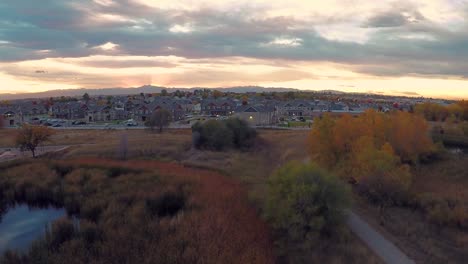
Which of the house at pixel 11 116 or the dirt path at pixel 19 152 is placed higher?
the house at pixel 11 116

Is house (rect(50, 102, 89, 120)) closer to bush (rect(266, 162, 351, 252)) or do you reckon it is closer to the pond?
the pond

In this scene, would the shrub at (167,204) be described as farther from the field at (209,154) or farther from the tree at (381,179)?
the tree at (381,179)

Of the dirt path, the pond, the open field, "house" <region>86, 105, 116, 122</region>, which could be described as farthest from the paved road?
"house" <region>86, 105, 116, 122</region>

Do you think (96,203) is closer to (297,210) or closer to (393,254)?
(297,210)

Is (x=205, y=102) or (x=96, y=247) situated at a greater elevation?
(x=205, y=102)

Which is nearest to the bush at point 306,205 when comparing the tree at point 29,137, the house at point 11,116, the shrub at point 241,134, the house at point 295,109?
the shrub at point 241,134

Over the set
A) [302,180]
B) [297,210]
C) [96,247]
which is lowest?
[96,247]

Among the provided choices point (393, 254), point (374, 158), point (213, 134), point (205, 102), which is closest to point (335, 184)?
point (393, 254)
